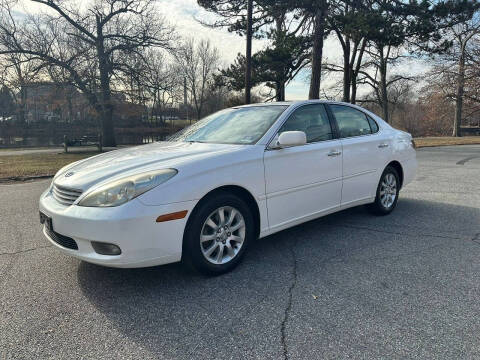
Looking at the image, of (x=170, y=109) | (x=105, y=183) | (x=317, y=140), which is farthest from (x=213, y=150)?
(x=170, y=109)

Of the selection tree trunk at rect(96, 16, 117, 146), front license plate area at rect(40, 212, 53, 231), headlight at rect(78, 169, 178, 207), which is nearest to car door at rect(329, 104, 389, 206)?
headlight at rect(78, 169, 178, 207)

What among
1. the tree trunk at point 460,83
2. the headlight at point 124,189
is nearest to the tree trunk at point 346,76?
the tree trunk at point 460,83

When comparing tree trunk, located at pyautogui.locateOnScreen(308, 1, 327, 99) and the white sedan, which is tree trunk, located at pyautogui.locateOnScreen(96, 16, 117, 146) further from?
the white sedan

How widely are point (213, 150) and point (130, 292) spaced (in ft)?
4.78

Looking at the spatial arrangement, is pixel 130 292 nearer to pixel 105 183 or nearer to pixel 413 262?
pixel 105 183

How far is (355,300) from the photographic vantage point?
2695 millimetres

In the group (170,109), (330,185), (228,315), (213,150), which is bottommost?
(228,315)

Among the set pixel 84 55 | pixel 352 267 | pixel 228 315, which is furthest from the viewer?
pixel 84 55

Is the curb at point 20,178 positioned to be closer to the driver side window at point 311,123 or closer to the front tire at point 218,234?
the front tire at point 218,234

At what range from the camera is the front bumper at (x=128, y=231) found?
2.61m

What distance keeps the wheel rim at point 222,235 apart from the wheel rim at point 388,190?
8.63ft

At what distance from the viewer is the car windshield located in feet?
12.0

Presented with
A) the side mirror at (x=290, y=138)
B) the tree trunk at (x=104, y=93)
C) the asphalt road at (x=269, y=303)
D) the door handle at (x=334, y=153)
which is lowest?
the asphalt road at (x=269, y=303)

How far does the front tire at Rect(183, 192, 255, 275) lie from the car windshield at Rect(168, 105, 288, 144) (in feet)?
2.53
